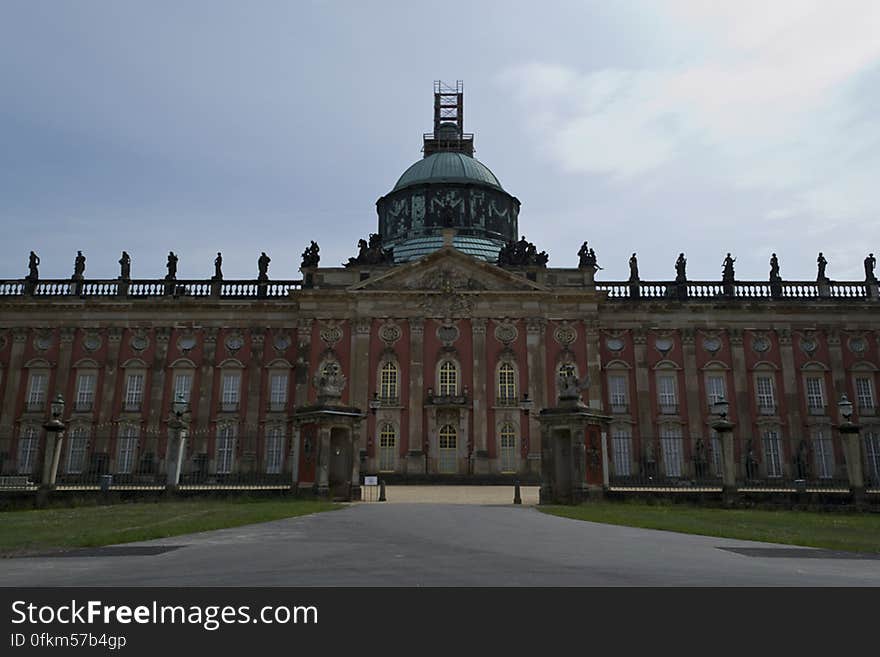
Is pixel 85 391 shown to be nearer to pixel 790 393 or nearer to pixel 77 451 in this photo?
pixel 77 451

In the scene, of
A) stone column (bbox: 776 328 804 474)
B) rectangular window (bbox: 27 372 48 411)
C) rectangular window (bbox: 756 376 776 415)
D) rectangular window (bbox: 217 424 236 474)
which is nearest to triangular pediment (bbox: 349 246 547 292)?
rectangular window (bbox: 217 424 236 474)

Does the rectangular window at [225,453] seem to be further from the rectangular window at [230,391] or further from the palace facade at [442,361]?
the rectangular window at [230,391]

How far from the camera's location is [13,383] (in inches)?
1874

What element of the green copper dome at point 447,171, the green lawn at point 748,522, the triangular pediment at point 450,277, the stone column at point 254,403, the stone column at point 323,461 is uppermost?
the green copper dome at point 447,171

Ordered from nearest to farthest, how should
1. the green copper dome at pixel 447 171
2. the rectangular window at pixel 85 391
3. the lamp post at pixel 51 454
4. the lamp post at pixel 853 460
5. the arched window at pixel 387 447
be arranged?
the lamp post at pixel 853 460 < the lamp post at pixel 51 454 < the arched window at pixel 387 447 < the rectangular window at pixel 85 391 < the green copper dome at pixel 447 171

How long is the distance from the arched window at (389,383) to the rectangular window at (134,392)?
16.3 m

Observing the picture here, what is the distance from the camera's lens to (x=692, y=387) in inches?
1860

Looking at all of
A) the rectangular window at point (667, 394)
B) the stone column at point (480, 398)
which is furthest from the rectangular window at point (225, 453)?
the rectangular window at point (667, 394)

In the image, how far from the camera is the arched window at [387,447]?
4472 centimetres

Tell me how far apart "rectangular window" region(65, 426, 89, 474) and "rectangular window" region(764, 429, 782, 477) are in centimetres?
4323

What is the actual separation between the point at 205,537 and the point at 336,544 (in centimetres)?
307
